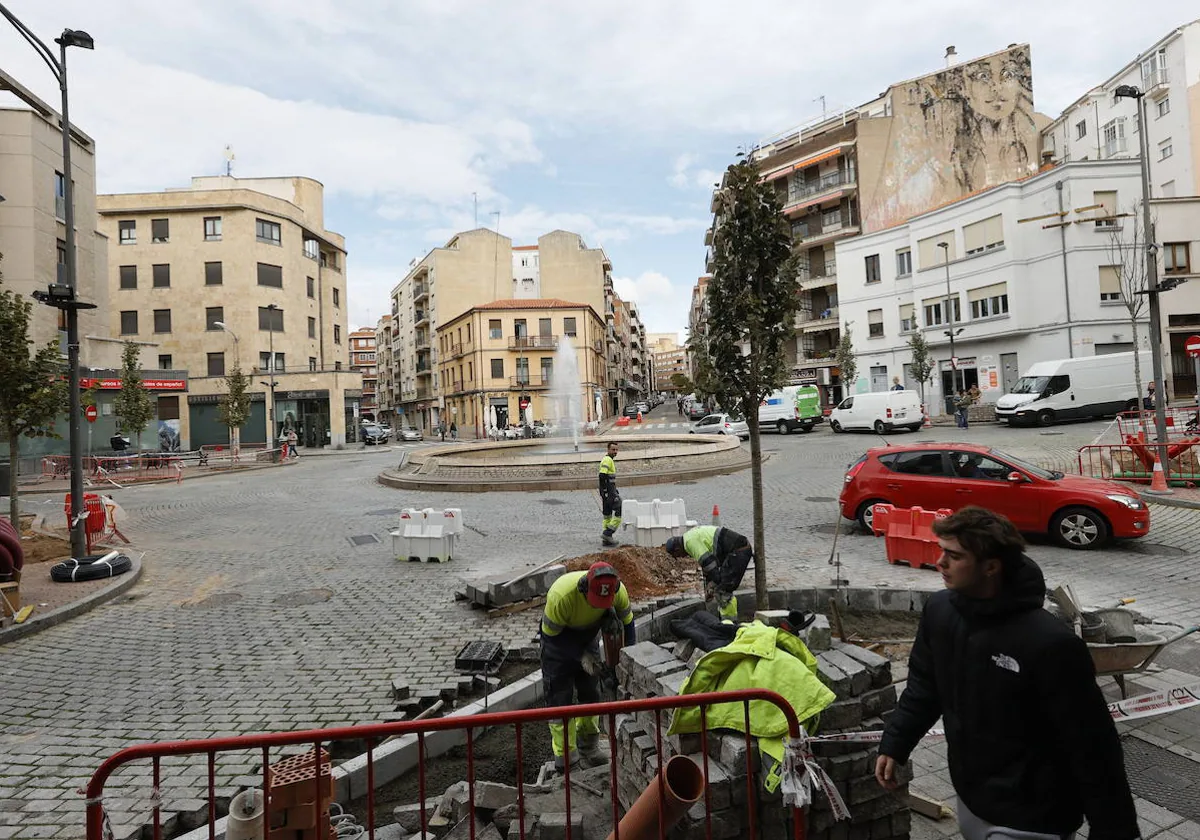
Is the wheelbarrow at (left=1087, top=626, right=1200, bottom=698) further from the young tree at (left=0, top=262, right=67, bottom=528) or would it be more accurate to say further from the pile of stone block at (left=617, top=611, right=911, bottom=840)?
the young tree at (left=0, top=262, right=67, bottom=528)

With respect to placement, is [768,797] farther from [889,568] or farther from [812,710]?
[889,568]

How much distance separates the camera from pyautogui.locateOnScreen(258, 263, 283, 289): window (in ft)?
145

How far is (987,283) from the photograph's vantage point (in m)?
35.2

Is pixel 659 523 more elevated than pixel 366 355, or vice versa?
pixel 366 355

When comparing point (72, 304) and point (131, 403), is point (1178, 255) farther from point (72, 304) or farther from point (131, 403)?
point (131, 403)

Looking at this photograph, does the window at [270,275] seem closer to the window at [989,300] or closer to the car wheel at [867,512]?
the window at [989,300]

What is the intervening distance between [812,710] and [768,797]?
442 mm

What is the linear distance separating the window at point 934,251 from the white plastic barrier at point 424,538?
36.3 meters

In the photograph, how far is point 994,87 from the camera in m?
43.5

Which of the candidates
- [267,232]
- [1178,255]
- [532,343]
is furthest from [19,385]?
[532,343]

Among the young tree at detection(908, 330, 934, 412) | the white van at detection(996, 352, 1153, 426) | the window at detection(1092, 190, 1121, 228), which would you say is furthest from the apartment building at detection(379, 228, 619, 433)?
the white van at detection(996, 352, 1153, 426)

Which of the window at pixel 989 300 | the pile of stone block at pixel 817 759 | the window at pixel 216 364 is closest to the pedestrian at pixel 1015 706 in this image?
the pile of stone block at pixel 817 759

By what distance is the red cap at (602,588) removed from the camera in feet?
14.3

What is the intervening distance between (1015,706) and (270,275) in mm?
50118
